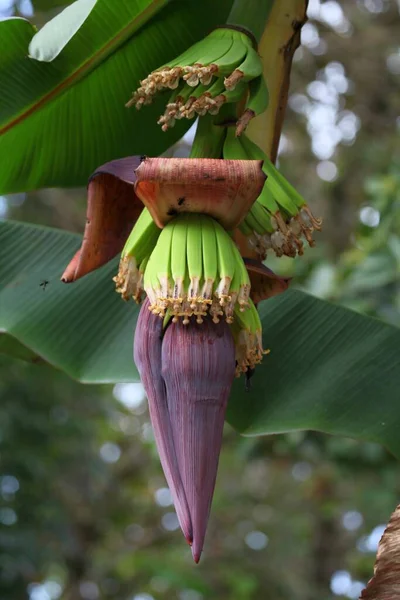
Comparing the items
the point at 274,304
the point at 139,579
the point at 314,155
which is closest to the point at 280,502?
the point at 139,579

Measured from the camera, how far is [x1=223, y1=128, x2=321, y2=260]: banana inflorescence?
779mm

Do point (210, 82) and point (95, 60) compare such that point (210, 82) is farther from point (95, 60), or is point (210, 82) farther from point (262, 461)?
point (262, 461)

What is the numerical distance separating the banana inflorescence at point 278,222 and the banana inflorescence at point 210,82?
68 mm

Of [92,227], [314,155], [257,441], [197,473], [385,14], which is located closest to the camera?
[197,473]

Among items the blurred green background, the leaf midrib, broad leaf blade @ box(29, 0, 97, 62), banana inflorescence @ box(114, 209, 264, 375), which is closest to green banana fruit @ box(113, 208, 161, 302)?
banana inflorescence @ box(114, 209, 264, 375)

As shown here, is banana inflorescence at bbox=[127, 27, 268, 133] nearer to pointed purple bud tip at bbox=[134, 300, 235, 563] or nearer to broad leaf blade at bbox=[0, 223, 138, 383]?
pointed purple bud tip at bbox=[134, 300, 235, 563]

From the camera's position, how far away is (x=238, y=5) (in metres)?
0.90

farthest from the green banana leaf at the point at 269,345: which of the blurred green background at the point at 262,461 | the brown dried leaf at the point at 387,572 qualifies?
the blurred green background at the point at 262,461

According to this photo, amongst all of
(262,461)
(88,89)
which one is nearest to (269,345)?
(88,89)

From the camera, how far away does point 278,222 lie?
78 cm

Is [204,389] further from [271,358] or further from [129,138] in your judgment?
[129,138]

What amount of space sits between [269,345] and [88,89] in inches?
15.3

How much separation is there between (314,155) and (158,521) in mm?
2370

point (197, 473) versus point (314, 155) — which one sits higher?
point (197, 473)
